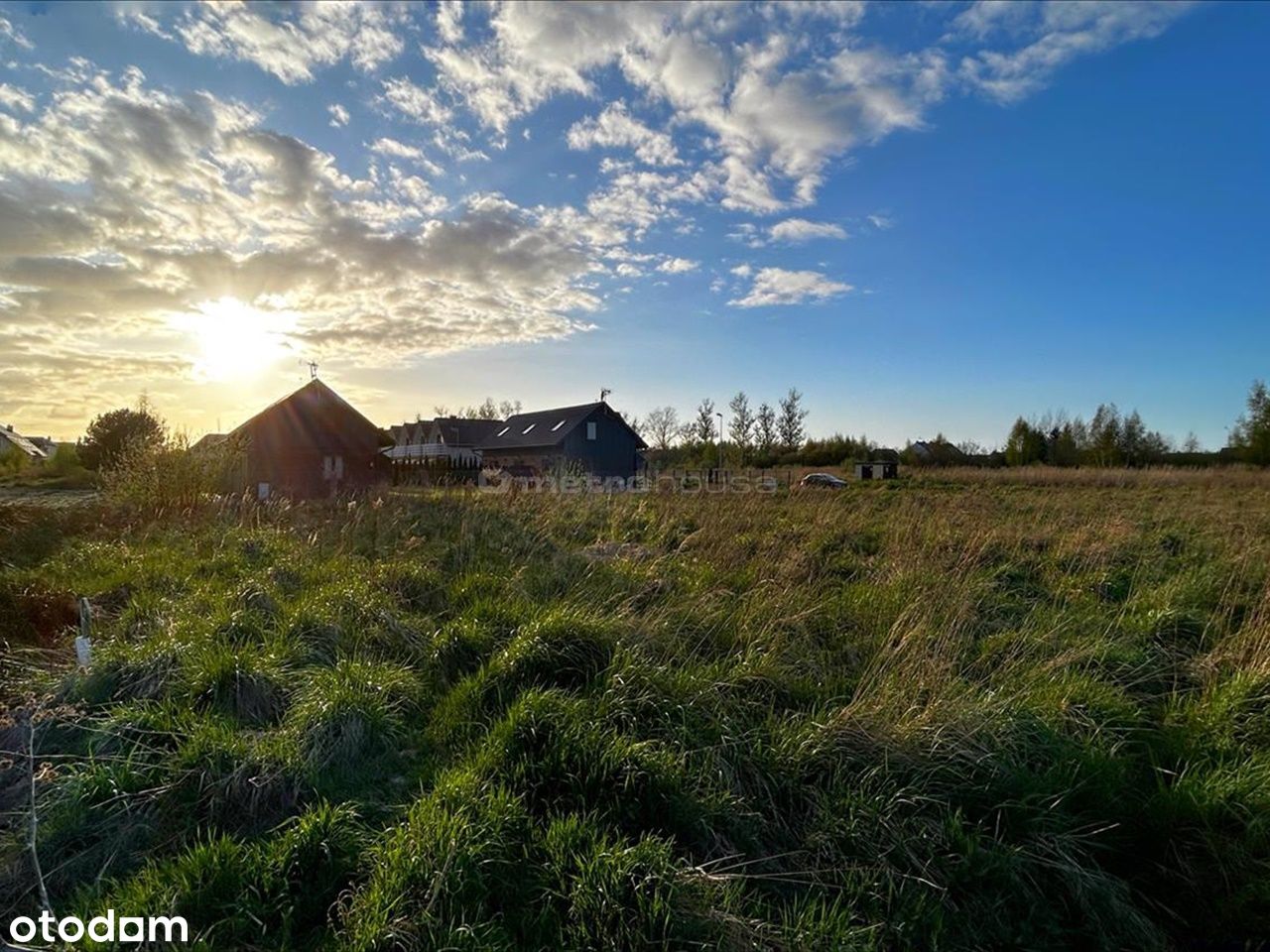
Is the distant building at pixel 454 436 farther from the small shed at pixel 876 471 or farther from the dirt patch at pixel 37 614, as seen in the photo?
the dirt patch at pixel 37 614

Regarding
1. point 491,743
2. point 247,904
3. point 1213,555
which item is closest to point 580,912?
point 491,743

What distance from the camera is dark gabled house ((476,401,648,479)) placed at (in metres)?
42.0

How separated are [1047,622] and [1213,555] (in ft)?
16.9

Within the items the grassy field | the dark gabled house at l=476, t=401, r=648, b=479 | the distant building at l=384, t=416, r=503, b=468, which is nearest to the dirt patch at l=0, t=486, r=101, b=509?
the grassy field

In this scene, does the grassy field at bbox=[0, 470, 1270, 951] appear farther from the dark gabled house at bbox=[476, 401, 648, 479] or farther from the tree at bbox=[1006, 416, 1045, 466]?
the tree at bbox=[1006, 416, 1045, 466]

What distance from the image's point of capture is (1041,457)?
4816cm

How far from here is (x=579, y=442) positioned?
42.2 m

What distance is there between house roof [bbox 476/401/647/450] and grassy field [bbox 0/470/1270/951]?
36870 mm
